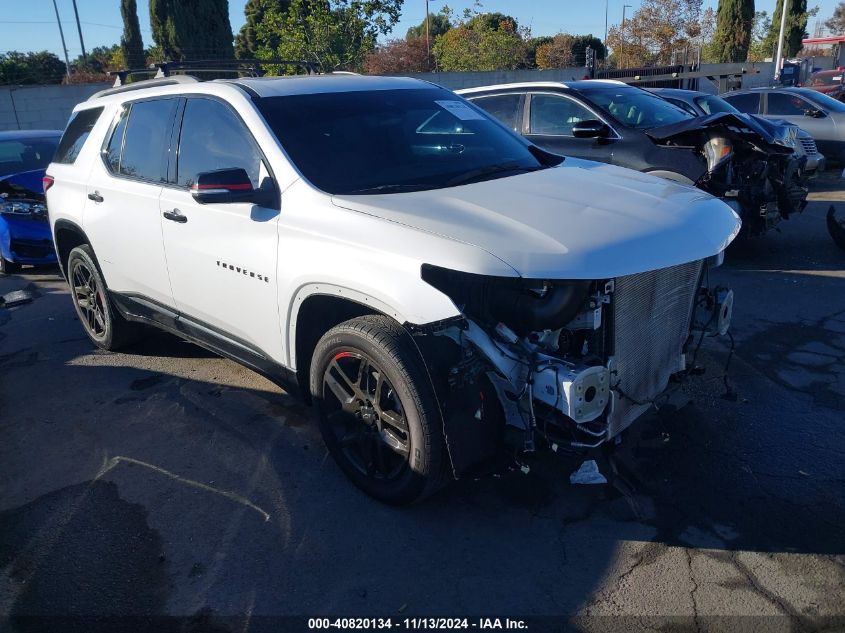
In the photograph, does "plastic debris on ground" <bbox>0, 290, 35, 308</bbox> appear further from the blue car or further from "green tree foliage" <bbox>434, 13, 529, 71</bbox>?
"green tree foliage" <bbox>434, 13, 529, 71</bbox>

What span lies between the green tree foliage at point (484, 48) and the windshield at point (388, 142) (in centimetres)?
2900

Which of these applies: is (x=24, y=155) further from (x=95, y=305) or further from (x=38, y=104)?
(x=38, y=104)

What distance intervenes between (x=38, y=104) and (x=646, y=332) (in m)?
20.6

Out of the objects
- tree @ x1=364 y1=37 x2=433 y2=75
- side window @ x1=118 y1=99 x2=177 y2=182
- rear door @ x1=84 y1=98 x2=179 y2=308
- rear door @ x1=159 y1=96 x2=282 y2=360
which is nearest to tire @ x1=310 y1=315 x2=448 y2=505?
rear door @ x1=159 y1=96 x2=282 y2=360

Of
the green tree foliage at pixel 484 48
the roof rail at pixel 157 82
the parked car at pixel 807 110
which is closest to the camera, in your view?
the roof rail at pixel 157 82

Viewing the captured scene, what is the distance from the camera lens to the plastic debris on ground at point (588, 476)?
11.4ft

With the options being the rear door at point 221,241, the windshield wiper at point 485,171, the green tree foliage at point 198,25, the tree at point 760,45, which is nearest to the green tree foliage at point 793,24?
the tree at point 760,45

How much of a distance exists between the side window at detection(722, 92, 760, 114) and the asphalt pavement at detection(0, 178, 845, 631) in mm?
10077

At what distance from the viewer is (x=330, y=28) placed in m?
18.1

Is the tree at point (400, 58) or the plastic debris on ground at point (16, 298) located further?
the tree at point (400, 58)

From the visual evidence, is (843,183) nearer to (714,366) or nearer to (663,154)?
(663,154)

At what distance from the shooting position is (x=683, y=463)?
3.61m

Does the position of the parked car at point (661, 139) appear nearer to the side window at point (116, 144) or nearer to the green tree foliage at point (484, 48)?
the side window at point (116, 144)

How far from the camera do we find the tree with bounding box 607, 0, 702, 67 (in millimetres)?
32188
